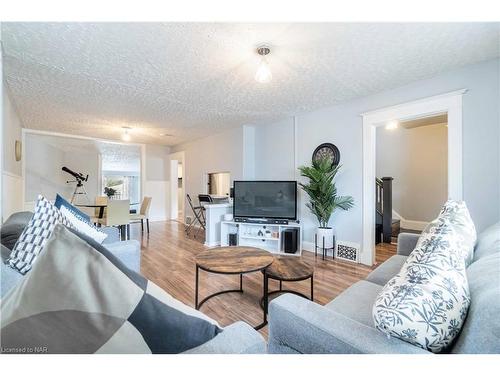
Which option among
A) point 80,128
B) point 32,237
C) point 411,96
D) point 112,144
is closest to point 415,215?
point 411,96

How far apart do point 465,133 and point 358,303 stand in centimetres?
228

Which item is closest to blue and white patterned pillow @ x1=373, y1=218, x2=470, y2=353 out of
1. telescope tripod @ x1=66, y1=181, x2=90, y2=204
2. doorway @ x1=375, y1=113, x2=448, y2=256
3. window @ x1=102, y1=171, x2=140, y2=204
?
doorway @ x1=375, y1=113, x2=448, y2=256

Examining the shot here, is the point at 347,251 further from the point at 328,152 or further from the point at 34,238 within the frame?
the point at 34,238

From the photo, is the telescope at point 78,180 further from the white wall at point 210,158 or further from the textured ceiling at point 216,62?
the white wall at point 210,158

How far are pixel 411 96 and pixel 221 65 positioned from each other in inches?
89.0

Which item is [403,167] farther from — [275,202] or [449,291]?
[449,291]

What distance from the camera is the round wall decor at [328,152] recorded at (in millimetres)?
3311

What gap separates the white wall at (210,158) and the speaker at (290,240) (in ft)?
5.12

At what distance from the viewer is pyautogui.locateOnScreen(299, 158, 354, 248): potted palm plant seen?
317 cm

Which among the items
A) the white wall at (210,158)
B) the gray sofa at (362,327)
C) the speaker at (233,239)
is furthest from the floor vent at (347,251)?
the white wall at (210,158)

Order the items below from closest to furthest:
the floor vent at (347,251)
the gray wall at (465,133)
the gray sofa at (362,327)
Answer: the gray sofa at (362,327) < the gray wall at (465,133) < the floor vent at (347,251)

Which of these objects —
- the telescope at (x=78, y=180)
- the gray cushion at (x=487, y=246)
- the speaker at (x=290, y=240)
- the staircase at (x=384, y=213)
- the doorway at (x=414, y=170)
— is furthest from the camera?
the telescope at (x=78, y=180)

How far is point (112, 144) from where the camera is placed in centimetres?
623

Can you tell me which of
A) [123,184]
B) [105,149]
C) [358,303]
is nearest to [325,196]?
[358,303]
